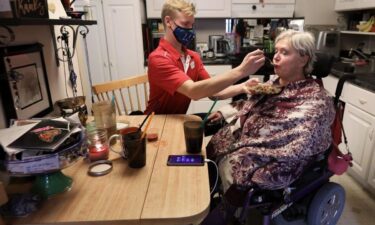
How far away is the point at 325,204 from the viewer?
1433 millimetres

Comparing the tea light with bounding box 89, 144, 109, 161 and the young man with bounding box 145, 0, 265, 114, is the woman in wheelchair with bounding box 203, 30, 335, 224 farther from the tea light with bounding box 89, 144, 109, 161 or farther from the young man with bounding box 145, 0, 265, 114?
the tea light with bounding box 89, 144, 109, 161

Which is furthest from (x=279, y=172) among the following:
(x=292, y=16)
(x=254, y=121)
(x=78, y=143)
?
(x=292, y=16)

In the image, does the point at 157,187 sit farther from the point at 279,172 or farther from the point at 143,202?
the point at 279,172

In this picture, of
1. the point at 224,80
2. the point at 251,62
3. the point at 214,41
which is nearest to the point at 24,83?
the point at 224,80

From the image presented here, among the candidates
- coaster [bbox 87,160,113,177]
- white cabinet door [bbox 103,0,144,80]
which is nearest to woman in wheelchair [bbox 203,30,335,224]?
coaster [bbox 87,160,113,177]

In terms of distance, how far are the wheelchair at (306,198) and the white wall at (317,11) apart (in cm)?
227

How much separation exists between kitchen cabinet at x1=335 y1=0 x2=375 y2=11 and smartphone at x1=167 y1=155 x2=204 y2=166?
2534 millimetres

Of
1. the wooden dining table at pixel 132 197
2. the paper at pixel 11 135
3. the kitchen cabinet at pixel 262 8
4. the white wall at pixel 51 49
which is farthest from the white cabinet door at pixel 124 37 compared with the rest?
the paper at pixel 11 135

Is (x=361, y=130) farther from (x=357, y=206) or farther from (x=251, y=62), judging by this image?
(x=251, y=62)

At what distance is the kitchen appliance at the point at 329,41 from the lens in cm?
303

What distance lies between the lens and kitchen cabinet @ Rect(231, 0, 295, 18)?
3.29m

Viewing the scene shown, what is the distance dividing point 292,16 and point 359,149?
1960 millimetres

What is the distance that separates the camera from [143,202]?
32.6 inches

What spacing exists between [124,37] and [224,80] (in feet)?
7.58
